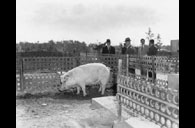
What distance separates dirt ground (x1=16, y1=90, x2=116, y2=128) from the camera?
4930 mm

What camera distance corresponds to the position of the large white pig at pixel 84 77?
799cm

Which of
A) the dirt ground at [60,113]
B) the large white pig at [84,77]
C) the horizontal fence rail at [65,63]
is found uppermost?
the horizontal fence rail at [65,63]

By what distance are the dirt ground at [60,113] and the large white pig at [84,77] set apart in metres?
0.43

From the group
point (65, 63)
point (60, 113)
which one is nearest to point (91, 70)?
point (65, 63)

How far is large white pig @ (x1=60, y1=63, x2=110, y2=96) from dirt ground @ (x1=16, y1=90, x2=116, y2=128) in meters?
0.43

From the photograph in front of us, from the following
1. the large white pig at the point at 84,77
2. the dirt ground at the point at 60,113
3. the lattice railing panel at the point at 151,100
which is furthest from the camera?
the large white pig at the point at 84,77

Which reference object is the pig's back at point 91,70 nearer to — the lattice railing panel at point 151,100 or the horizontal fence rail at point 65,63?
the horizontal fence rail at point 65,63

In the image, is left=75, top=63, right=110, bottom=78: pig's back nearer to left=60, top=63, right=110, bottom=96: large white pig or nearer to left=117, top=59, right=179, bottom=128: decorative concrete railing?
left=60, top=63, right=110, bottom=96: large white pig

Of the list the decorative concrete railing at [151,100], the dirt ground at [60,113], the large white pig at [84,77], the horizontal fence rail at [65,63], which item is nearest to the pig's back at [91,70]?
the large white pig at [84,77]

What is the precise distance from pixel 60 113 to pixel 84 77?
2.33 meters

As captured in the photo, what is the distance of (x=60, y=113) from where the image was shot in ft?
19.3

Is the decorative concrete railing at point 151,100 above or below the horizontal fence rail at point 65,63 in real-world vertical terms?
below

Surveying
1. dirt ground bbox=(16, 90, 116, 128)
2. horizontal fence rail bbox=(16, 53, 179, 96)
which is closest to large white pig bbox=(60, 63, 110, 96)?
dirt ground bbox=(16, 90, 116, 128)
